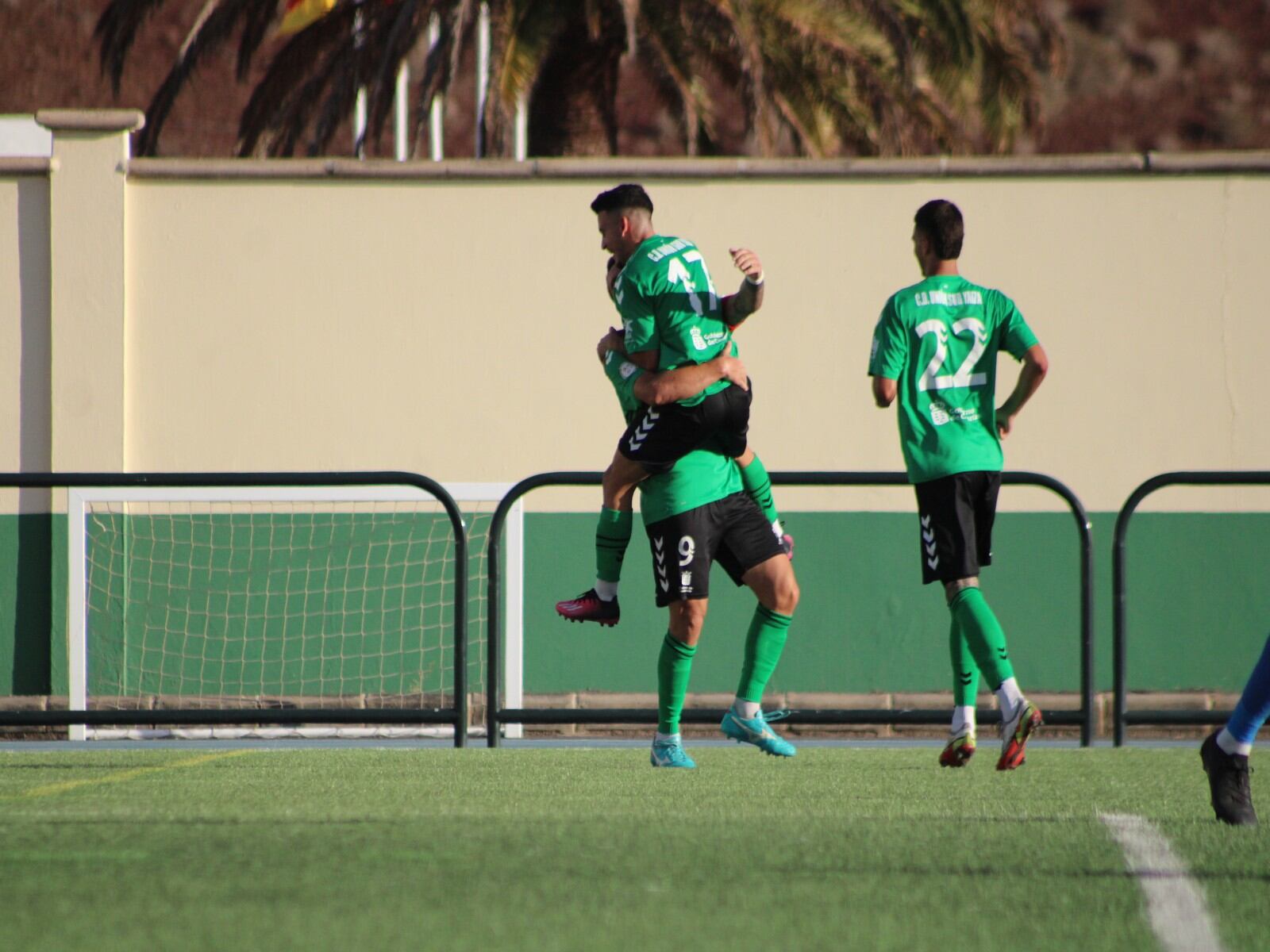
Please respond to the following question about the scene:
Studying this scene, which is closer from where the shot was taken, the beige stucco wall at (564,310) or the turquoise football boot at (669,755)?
the turquoise football boot at (669,755)

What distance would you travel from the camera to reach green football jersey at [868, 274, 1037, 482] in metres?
6.20

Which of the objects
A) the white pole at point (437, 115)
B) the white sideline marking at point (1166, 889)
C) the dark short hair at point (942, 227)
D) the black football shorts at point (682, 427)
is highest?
the white pole at point (437, 115)

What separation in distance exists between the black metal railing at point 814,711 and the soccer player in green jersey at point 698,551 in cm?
139

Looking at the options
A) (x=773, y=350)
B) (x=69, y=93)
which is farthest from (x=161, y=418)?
(x=69, y=93)

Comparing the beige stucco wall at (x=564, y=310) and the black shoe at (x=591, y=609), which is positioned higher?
the beige stucco wall at (x=564, y=310)

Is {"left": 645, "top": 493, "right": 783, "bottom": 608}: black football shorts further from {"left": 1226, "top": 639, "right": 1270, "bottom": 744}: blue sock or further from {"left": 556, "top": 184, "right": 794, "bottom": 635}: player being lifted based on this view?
{"left": 1226, "top": 639, "right": 1270, "bottom": 744}: blue sock

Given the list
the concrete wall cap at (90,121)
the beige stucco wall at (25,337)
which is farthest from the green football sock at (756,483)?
the beige stucco wall at (25,337)

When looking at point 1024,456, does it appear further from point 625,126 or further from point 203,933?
point 625,126

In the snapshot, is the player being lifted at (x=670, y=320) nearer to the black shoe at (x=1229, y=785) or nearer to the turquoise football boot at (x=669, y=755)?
the turquoise football boot at (x=669, y=755)

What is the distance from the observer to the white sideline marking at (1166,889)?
10.3 feet

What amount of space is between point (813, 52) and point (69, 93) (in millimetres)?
12273

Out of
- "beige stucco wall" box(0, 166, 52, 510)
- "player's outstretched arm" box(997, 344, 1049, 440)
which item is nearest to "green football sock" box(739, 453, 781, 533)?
"player's outstretched arm" box(997, 344, 1049, 440)

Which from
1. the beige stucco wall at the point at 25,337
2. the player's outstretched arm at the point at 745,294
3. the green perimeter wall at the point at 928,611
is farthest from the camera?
the beige stucco wall at the point at 25,337

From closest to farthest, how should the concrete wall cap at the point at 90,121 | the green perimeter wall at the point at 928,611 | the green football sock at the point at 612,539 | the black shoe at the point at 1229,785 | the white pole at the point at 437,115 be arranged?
the black shoe at the point at 1229,785 < the green football sock at the point at 612,539 < the green perimeter wall at the point at 928,611 < the concrete wall cap at the point at 90,121 < the white pole at the point at 437,115
